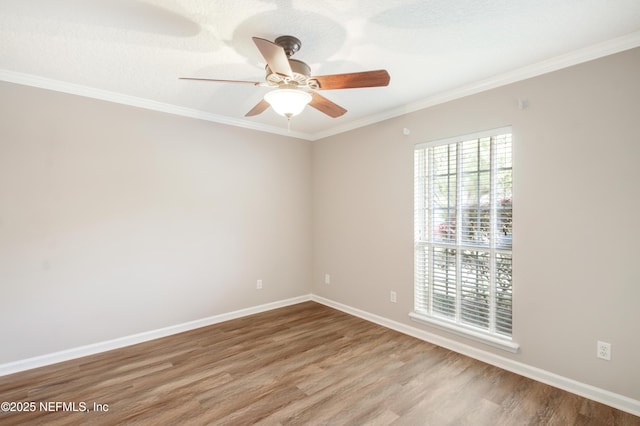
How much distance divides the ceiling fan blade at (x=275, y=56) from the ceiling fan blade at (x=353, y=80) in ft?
0.72

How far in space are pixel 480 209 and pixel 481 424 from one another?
1737 millimetres

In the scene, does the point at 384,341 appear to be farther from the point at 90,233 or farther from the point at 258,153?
the point at 90,233

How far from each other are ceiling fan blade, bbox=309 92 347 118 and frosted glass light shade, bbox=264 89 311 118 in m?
0.13

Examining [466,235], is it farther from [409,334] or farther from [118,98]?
[118,98]

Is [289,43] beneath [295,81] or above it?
above

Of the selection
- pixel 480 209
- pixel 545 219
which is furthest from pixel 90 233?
pixel 545 219

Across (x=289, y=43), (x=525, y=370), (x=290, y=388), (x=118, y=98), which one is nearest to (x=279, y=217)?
(x=118, y=98)

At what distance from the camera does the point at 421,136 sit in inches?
133

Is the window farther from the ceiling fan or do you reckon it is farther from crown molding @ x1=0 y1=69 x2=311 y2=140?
crown molding @ x1=0 y1=69 x2=311 y2=140

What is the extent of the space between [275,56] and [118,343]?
126 inches

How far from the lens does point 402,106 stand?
3.48m

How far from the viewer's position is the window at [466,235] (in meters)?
2.78

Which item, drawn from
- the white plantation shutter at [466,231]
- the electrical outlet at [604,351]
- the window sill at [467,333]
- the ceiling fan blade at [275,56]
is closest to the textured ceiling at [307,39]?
the ceiling fan blade at [275,56]

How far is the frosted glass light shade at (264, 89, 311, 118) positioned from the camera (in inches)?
79.9
